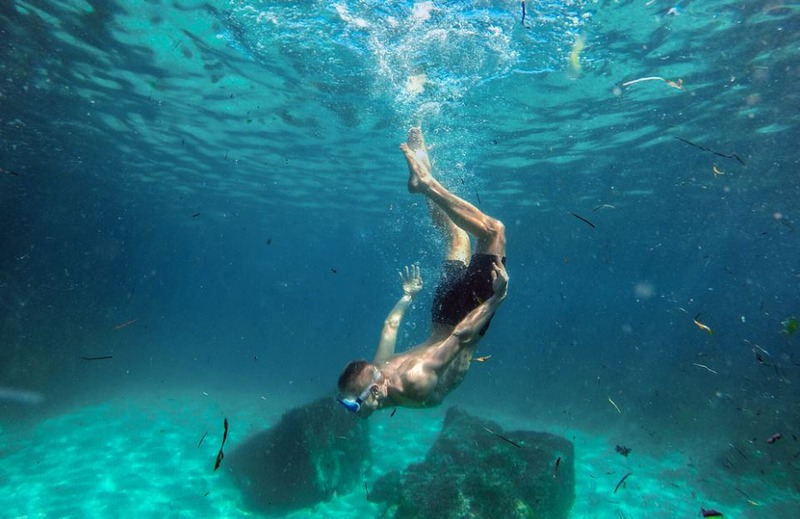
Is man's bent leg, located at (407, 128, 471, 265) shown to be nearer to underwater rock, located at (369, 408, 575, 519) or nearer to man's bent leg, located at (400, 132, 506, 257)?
man's bent leg, located at (400, 132, 506, 257)

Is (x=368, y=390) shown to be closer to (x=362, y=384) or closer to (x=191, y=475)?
(x=362, y=384)

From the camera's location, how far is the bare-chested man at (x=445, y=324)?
4.70 meters

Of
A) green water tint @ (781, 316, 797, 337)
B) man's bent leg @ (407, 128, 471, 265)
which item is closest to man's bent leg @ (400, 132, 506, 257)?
man's bent leg @ (407, 128, 471, 265)

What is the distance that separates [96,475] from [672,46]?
22.5m

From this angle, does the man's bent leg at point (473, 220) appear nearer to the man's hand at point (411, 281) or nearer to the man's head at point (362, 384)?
the man's hand at point (411, 281)


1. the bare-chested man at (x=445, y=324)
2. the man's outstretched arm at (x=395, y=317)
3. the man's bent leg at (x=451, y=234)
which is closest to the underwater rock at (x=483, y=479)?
the bare-chested man at (x=445, y=324)

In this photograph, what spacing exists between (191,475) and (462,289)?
40.5ft

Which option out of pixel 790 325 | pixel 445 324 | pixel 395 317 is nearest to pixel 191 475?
pixel 395 317

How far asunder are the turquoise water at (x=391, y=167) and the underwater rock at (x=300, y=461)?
1.69 feet

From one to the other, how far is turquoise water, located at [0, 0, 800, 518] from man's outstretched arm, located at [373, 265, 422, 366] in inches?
178

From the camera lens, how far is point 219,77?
15.8 m

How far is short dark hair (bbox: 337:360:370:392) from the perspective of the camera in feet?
15.3

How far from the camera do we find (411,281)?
767 centimetres

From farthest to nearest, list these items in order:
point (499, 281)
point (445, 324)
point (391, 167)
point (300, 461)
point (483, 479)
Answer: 1. point (391, 167)
2. point (300, 461)
3. point (483, 479)
4. point (445, 324)
5. point (499, 281)
